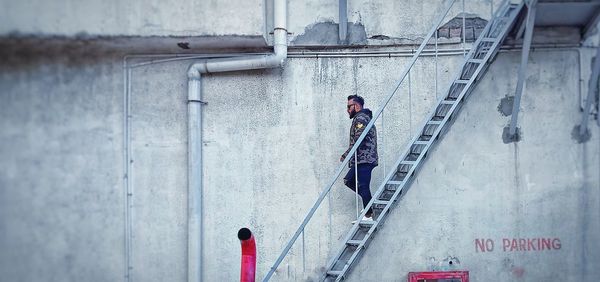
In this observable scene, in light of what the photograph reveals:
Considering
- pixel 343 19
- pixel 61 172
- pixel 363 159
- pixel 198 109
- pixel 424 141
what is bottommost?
pixel 61 172

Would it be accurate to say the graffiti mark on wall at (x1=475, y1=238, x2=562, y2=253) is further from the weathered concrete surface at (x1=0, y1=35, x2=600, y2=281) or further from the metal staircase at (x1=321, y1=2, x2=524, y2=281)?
the metal staircase at (x1=321, y1=2, x2=524, y2=281)

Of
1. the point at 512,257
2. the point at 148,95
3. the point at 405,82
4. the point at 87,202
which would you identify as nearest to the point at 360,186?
the point at 405,82

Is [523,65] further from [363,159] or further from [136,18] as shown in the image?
[136,18]

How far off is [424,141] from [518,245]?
6.37ft

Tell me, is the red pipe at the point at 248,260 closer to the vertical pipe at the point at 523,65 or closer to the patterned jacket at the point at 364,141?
the patterned jacket at the point at 364,141

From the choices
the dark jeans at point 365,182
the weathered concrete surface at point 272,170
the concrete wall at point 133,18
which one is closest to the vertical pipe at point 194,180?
the weathered concrete surface at point 272,170

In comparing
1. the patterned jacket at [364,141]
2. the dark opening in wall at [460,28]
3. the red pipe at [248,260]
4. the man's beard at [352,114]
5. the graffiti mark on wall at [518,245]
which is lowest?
the graffiti mark on wall at [518,245]

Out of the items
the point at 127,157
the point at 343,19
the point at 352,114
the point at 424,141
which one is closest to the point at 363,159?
the point at 352,114

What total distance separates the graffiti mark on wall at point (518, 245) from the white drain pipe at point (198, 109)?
142 inches

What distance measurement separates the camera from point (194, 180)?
25.8 feet

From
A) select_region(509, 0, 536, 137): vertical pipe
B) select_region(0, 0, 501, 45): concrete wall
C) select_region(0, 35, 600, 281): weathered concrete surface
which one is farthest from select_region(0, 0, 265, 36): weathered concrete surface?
select_region(509, 0, 536, 137): vertical pipe

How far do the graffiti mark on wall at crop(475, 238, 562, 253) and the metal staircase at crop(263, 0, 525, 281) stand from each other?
1.29 m

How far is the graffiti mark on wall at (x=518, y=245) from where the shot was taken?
7875 mm

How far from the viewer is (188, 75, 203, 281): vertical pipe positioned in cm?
773
